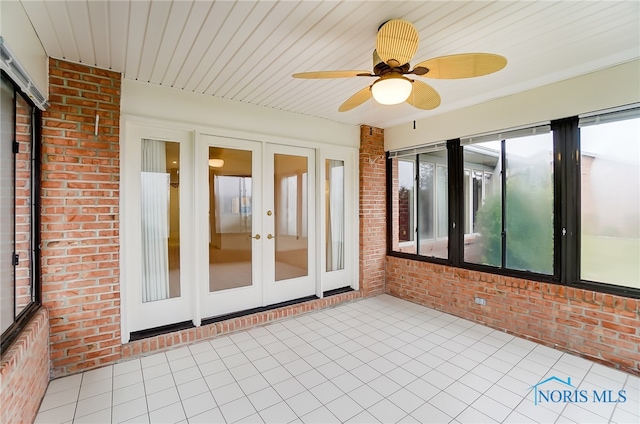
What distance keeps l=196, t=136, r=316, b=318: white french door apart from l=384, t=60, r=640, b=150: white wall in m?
1.94

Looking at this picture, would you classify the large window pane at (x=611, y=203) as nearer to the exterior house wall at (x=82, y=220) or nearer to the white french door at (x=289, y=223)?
the white french door at (x=289, y=223)

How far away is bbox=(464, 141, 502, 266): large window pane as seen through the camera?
3.67m

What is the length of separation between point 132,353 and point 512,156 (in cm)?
473

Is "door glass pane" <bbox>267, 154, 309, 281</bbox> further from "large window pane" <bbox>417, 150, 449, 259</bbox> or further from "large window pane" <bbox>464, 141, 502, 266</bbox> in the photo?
"large window pane" <bbox>464, 141, 502, 266</bbox>

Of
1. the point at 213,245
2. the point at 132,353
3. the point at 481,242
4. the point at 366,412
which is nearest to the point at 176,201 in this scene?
the point at 213,245

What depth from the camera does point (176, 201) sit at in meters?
3.30

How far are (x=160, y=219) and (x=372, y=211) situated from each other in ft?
10.3

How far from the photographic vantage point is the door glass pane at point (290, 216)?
13.3 ft

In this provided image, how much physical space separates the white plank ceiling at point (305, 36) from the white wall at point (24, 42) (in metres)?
0.08

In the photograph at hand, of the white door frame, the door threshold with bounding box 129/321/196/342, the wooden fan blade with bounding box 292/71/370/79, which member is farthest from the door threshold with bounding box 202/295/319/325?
the wooden fan blade with bounding box 292/71/370/79

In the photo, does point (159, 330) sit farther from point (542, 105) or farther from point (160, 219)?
point (542, 105)

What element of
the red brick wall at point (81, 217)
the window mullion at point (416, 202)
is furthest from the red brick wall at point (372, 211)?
the red brick wall at point (81, 217)

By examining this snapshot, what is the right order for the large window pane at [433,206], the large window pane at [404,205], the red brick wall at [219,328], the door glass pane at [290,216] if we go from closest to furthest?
the red brick wall at [219,328], the door glass pane at [290,216], the large window pane at [433,206], the large window pane at [404,205]

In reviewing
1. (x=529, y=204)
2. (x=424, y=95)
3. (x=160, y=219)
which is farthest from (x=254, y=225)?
(x=529, y=204)
